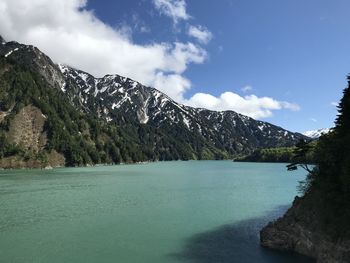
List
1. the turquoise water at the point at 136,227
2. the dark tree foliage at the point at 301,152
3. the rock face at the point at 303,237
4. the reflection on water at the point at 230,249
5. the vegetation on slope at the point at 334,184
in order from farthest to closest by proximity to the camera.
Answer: the dark tree foliage at the point at 301,152 < the turquoise water at the point at 136,227 < the reflection on water at the point at 230,249 < the rock face at the point at 303,237 < the vegetation on slope at the point at 334,184

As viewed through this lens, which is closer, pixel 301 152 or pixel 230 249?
pixel 230 249

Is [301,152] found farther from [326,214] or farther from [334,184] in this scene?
[326,214]

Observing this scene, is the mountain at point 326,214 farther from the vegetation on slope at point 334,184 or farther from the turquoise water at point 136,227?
the turquoise water at point 136,227

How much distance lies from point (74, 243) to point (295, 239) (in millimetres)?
32193

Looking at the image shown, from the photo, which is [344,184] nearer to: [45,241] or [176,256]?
[176,256]

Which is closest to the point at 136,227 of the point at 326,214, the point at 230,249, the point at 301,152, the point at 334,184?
the point at 230,249

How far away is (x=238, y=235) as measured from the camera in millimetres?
65188

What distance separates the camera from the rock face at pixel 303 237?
46.6 m

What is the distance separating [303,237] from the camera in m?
54.0

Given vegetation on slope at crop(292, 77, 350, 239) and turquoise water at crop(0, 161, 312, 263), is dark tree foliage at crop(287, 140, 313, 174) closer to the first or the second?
vegetation on slope at crop(292, 77, 350, 239)

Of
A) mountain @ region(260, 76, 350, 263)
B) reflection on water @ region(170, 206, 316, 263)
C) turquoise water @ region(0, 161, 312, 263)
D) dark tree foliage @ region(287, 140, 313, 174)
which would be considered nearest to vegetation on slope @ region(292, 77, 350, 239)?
mountain @ region(260, 76, 350, 263)

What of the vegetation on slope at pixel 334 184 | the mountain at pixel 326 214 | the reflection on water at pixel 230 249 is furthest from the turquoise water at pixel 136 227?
the vegetation on slope at pixel 334 184

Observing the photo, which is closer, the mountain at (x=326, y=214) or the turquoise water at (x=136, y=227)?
the mountain at (x=326, y=214)

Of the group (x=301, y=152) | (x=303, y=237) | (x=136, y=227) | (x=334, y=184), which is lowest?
(x=136, y=227)
